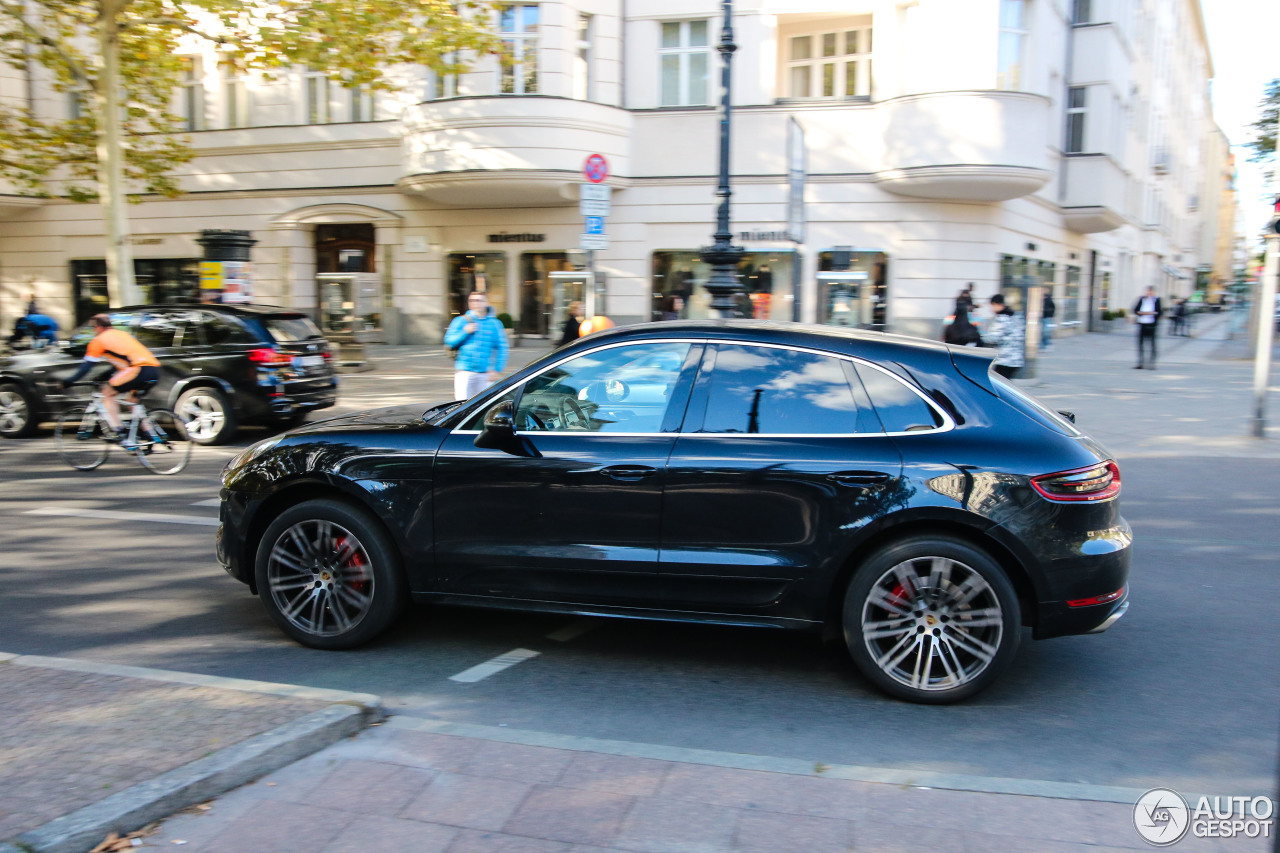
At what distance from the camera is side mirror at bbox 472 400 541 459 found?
468 centimetres

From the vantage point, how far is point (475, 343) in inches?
442

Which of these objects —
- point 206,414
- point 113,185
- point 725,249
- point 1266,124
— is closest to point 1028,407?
point 725,249

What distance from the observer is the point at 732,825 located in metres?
3.26

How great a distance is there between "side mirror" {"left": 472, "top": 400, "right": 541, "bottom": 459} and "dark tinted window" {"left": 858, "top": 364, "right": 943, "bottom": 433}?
5.08ft

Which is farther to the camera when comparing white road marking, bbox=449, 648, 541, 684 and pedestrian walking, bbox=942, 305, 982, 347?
pedestrian walking, bbox=942, 305, 982, 347

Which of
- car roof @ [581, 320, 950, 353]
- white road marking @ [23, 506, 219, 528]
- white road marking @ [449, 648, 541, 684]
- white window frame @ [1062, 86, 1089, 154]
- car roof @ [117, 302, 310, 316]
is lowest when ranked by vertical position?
white road marking @ [449, 648, 541, 684]

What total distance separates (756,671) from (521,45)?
68.2 feet

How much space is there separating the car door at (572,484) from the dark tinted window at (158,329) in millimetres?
9007

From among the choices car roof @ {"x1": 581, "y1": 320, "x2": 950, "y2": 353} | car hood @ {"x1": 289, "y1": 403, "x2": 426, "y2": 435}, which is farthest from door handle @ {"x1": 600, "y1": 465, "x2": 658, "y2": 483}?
car hood @ {"x1": 289, "y1": 403, "x2": 426, "y2": 435}

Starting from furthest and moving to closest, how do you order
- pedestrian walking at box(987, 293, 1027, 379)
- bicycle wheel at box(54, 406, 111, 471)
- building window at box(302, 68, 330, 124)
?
1. building window at box(302, 68, 330, 124)
2. pedestrian walking at box(987, 293, 1027, 379)
3. bicycle wheel at box(54, 406, 111, 471)

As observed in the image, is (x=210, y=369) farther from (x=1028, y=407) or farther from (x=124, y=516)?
(x=1028, y=407)

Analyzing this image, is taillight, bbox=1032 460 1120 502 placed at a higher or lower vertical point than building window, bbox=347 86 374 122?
lower

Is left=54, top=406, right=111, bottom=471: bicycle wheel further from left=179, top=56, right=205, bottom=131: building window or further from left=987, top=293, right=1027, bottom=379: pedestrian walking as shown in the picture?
left=179, top=56, right=205, bottom=131: building window

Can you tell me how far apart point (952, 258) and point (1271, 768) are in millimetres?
20690
